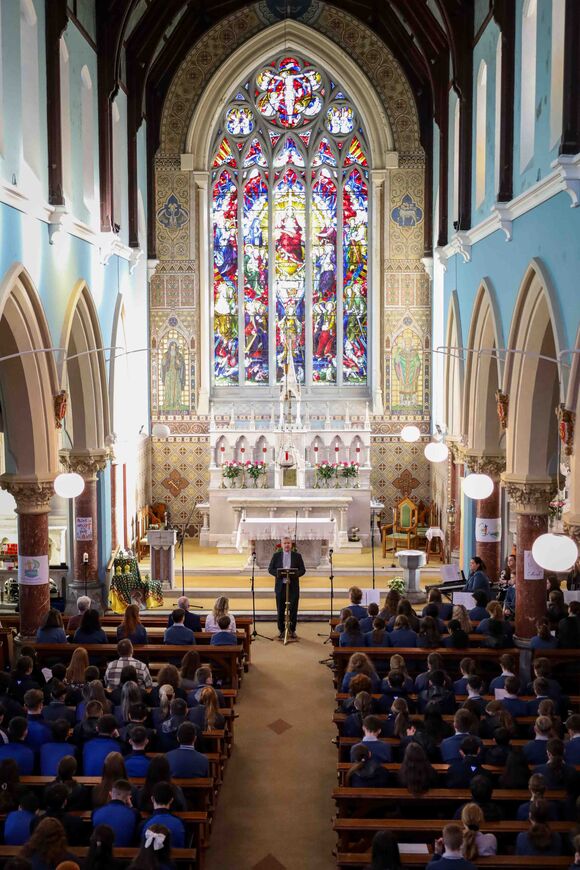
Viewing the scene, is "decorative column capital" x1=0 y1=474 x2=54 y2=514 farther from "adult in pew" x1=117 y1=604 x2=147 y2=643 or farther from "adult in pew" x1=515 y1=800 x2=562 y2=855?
"adult in pew" x1=515 y1=800 x2=562 y2=855

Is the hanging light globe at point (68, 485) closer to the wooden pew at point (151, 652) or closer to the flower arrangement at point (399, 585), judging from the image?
the wooden pew at point (151, 652)

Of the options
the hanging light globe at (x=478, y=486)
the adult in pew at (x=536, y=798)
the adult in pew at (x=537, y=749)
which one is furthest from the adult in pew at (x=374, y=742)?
the hanging light globe at (x=478, y=486)

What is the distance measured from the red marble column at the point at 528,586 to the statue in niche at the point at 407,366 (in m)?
11.7

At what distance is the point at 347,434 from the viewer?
2634 cm

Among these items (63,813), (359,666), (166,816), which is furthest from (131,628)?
(166,816)

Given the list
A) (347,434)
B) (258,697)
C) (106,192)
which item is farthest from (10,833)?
(347,434)

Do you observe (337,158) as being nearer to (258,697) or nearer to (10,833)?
(258,697)

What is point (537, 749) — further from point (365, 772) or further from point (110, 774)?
point (110, 774)

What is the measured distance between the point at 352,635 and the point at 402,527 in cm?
1148

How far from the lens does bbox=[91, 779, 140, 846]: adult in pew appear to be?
805cm

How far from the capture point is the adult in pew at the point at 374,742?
31.3ft

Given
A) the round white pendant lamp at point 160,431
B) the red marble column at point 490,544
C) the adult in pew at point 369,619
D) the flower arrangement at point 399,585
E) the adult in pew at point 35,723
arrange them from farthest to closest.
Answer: the round white pendant lamp at point 160,431, the flower arrangement at point 399,585, the red marble column at point 490,544, the adult in pew at point 369,619, the adult in pew at point 35,723

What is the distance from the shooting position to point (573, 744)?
9391 mm

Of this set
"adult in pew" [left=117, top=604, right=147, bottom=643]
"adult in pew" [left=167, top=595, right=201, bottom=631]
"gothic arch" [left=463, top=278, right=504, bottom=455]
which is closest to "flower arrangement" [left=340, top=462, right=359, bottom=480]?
"gothic arch" [left=463, top=278, right=504, bottom=455]
